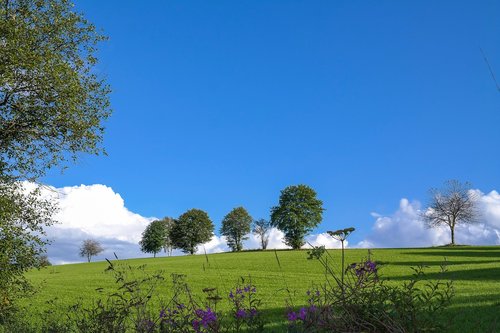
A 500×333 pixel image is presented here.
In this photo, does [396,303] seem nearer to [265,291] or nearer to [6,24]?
[6,24]

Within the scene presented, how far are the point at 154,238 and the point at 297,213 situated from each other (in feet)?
131

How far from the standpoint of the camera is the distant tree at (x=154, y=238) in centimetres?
11131

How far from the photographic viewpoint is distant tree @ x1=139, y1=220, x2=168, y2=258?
111312 mm

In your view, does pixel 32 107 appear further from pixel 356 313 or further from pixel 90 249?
pixel 90 249

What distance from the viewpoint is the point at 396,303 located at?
599 cm

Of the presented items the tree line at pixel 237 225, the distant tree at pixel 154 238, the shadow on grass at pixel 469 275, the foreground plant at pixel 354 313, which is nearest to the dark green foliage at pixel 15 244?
the foreground plant at pixel 354 313

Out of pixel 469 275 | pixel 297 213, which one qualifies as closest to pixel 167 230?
pixel 297 213

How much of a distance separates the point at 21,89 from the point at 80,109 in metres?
2.21

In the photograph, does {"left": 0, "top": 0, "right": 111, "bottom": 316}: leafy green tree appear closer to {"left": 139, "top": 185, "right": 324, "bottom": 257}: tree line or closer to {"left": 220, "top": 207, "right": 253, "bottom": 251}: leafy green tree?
{"left": 139, "top": 185, "right": 324, "bottom": 257}: tree line

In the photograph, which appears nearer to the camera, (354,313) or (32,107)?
(354,313)

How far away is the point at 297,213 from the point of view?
89.8 meters

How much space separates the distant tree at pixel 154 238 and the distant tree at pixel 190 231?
5.98 metres

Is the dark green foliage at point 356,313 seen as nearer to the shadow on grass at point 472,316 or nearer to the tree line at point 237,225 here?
the shadow on grass at point 472,316

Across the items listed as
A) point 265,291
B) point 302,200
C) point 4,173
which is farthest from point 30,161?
point 302,200
